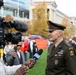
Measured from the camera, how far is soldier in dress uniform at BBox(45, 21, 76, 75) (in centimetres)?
410

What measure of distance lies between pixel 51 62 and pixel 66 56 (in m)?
0.25

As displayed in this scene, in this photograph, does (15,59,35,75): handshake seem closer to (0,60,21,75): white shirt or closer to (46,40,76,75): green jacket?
(0,60,21,75): white shirt

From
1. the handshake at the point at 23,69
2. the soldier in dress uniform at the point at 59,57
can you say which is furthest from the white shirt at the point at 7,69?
the soldier in dress uniform at the point at 59,57

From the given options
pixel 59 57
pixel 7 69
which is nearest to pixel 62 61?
pixel 59 57

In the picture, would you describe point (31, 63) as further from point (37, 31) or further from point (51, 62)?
point (37, 31)

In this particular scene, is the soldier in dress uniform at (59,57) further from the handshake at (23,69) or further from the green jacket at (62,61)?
the handshake at (23,69)

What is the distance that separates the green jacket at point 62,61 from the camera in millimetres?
4082

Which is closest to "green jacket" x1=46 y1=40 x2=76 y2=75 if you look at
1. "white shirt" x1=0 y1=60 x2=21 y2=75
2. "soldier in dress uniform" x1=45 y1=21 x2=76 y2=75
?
"soldier in dress uniform" x1=45 y1=21 x2=76 y2=75

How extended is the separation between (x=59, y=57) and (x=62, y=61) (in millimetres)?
67

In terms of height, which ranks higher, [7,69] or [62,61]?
[7,69]

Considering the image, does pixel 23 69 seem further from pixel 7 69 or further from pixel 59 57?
pixel 59 57

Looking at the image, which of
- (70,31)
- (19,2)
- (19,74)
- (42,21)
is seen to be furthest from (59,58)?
(70,31)

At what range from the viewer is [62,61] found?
4.21 metres

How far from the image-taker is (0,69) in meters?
2.63
